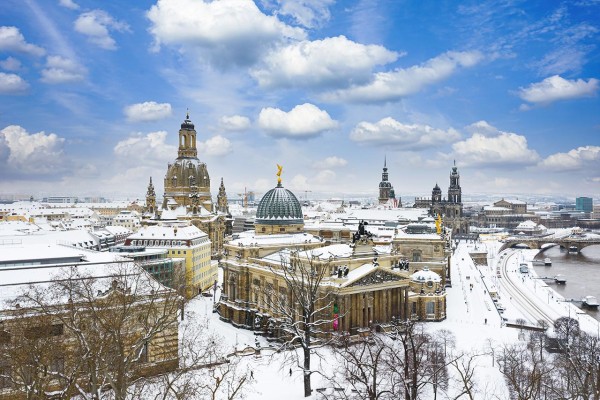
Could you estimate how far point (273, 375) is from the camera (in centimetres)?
4284

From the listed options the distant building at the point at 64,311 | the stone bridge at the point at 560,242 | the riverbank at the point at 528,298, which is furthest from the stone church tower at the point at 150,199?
the stone bridge at the point at 560,242

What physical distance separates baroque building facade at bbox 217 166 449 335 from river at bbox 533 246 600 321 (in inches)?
1651

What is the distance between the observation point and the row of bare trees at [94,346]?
88.1 ft

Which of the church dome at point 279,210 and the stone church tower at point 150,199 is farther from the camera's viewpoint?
the stone church tower at point 150,199

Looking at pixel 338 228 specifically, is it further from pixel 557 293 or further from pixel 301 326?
pixel 301 326

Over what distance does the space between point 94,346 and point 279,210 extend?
43.5 m

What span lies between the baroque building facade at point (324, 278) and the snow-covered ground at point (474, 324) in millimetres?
3073

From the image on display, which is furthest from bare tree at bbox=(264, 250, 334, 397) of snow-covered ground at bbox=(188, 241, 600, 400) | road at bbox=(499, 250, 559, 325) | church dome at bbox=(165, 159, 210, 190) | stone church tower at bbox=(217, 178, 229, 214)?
stone church tower at bbox=(217, 178, 229, 214)

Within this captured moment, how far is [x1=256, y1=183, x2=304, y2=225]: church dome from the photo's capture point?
238ft

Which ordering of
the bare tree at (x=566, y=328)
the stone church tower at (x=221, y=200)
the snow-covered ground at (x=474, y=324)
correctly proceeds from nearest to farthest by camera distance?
the snow-covered ground at (x=474, y=324)
the bare tree at (x=566, y=328)
the stone church tower at (x=221, y=200)

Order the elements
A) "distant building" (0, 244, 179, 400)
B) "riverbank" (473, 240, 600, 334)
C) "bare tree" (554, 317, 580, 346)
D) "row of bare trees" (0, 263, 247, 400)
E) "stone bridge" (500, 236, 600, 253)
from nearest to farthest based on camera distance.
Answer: "row of bare trees" (0, 263, 247, 400) → "distant building" (0, 244, 179, 400) → "bare tree" (554, 317, 580, 346) → "riverbank" (473, 240, 600, 334) → "stone bridge" (500, 236, 600, 253)

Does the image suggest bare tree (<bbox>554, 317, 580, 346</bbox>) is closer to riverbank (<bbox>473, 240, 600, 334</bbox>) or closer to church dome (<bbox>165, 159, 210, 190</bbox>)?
riverbank (<bbox>473, 240, 600, 334</bbox>)

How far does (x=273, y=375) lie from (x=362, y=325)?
15.9m

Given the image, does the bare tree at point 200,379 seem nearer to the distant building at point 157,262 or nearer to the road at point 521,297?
the distant building at point 157,262
